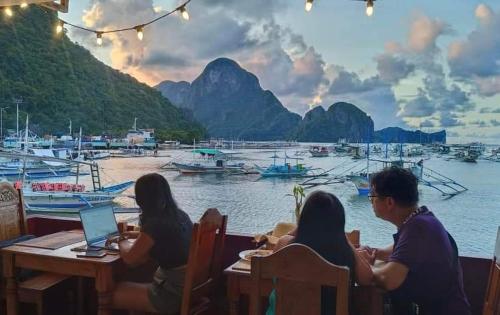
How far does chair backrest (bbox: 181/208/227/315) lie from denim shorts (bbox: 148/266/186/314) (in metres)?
0.05

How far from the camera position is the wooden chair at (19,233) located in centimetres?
235

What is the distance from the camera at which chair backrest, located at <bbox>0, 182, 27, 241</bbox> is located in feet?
8.37

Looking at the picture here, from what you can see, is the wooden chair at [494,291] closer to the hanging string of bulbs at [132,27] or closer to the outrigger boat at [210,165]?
the hanging string of bulbs at [132,27]

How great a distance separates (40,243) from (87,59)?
23.3m

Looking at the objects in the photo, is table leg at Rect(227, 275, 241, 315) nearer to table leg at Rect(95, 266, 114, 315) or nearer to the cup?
table leg at Rect(95, 266, 114, 315)

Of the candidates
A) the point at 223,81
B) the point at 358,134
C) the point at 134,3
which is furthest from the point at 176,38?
the point at 223,81

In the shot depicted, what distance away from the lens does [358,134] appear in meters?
15.5

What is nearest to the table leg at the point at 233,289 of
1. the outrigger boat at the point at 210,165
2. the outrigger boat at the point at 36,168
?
the outrigger boat at the point at 36,168

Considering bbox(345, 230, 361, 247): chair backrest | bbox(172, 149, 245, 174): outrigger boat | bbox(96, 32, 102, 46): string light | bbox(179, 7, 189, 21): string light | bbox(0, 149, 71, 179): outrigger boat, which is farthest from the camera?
bbox(172, 149, 245, 174): outrigger boat

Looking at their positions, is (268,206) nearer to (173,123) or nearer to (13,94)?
(173,123)

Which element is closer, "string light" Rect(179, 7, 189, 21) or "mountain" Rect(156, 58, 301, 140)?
"string light" Rect(179, 7, 189, 21)

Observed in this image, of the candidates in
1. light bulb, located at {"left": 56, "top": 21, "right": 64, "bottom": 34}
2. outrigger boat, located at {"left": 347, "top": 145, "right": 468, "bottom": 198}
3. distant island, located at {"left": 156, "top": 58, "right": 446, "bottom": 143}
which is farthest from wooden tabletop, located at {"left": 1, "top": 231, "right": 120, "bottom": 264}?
outrigger boat, located at {"left": 347, "top": 145, "right": 468, "bottom": 198}

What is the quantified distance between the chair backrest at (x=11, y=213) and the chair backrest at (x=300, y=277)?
5.69 ft

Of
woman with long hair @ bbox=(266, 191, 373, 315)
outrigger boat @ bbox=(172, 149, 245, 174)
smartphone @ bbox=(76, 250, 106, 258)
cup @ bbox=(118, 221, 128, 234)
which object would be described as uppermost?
woman with long hair @ bbox=(266, 191, 373, 315)
